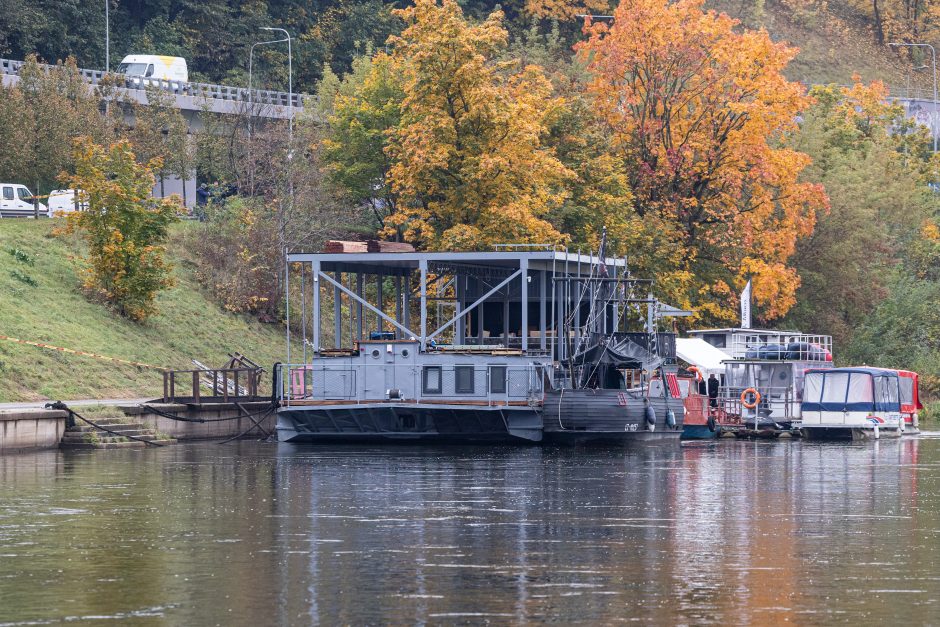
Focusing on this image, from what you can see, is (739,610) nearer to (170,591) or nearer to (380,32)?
(170,591)

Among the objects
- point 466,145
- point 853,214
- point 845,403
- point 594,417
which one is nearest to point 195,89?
point 466,145

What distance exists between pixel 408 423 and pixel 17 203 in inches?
1133

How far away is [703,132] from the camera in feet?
218

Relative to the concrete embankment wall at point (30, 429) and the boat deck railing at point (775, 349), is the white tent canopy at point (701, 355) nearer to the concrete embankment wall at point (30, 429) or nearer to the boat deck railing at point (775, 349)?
the boat deck railing at point (775, 349)

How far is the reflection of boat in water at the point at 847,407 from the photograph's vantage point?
178 ft

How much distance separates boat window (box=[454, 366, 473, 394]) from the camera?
Result: 45312 millimetres

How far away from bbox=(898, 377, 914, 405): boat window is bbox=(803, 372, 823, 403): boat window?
3869 millimetres

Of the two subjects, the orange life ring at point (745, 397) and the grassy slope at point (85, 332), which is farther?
the orange life ring at point (745, 397)

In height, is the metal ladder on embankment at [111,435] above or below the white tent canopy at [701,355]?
below

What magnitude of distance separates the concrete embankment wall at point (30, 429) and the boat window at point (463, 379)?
10.4m

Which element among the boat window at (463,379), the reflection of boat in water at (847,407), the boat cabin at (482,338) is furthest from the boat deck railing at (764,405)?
the boat window at (463,379)

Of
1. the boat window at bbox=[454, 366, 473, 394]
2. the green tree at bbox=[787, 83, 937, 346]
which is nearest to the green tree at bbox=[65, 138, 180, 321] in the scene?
the boat window at bbox=[454, 366, 473, 394]

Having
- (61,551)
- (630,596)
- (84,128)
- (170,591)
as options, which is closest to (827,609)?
(630,596)

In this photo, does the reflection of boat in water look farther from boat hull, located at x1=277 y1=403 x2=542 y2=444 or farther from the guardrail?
the guardrail
